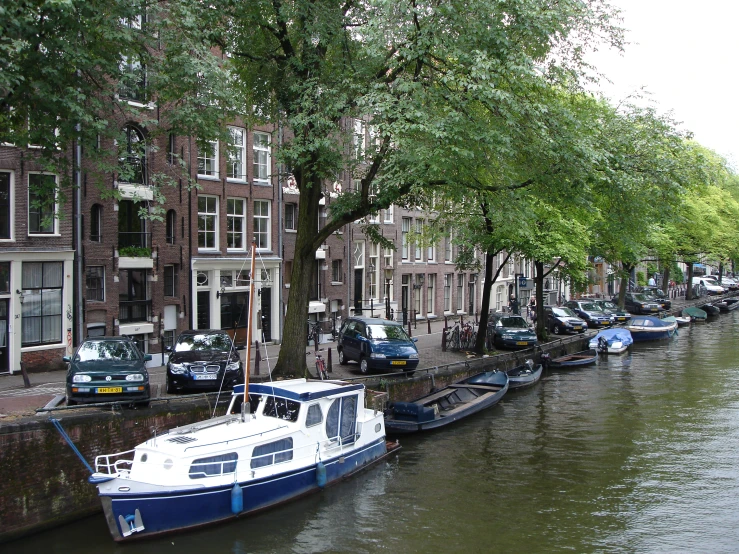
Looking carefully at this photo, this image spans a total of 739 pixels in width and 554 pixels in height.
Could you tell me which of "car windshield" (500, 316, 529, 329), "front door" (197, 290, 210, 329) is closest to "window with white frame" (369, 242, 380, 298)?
"car windshield" (500, 316, 529, 329)

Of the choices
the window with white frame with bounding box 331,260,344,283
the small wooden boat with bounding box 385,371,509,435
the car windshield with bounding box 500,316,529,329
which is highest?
the window with white frame with bounding box 331,260,344,283

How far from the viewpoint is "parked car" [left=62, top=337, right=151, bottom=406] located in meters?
16.0

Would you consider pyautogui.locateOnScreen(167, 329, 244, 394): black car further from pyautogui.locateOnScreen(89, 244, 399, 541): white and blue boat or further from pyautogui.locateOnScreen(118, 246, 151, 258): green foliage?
pyautogui.locateOnScreen(118, 246, 151, 258): green foliage

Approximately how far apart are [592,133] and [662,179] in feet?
7.94

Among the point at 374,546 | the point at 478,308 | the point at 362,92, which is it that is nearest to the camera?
the point at 374,546

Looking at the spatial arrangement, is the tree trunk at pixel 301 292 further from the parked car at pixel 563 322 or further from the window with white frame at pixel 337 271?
the parked car at pixel 563 322

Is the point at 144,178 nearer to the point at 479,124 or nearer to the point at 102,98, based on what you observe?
the point at 102,98

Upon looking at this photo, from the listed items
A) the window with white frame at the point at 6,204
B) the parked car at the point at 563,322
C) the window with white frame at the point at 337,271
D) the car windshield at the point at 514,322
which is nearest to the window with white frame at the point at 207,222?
the window with white frame at the point at 6,204

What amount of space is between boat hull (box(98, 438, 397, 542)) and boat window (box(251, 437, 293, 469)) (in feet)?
1.04

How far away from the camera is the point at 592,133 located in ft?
69.7

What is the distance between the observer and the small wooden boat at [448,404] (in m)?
21.2

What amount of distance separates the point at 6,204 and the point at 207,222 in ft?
28.9

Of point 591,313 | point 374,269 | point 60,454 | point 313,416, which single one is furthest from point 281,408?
point 591,313

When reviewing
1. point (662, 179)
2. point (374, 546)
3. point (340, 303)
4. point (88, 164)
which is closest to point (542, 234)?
point (662, 179)
